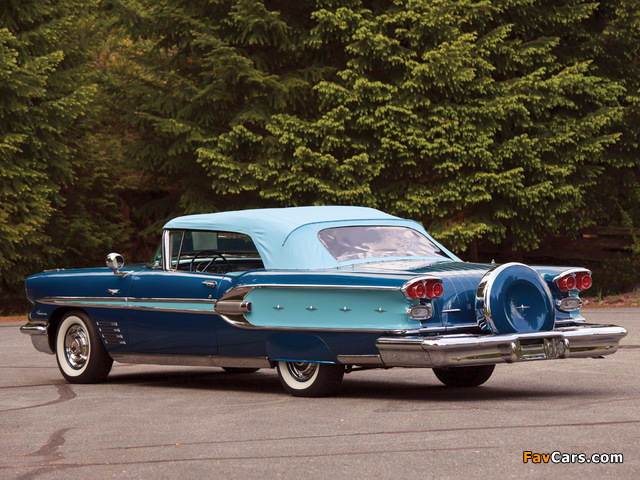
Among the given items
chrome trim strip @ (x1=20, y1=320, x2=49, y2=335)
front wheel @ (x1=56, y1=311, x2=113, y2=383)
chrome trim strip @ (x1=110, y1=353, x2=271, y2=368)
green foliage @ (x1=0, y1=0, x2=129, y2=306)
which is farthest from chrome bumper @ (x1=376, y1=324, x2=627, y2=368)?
green foliage @ (x1=0, y1=0, x2=129, y2=306)

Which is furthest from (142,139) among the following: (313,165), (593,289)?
(593,289)

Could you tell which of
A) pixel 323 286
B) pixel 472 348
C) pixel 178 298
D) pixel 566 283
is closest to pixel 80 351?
pixel 178 298

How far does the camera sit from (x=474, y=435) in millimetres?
7086

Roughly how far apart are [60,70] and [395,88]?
8222 millimetres

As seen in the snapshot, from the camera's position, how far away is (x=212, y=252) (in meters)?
10.4

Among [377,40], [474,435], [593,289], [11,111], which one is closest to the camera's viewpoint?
[474,435]

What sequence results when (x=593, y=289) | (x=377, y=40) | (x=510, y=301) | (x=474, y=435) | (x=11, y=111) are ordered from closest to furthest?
(x=474, y=435), (x=510, y=301), (x=377, y=40), (x=11, y=111), (x=593, y=289)

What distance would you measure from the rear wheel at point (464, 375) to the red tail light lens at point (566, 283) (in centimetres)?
97

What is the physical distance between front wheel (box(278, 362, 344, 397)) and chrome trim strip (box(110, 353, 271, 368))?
18 centimetres

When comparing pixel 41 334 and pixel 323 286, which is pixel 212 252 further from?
pixel 41 334

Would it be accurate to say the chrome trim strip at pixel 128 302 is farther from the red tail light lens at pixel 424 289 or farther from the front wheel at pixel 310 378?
the red tail light lens at pixel 424 289

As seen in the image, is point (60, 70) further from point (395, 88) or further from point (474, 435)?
point (474, 435)

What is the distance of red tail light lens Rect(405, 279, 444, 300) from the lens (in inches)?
332

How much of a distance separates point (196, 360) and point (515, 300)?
293 cm
